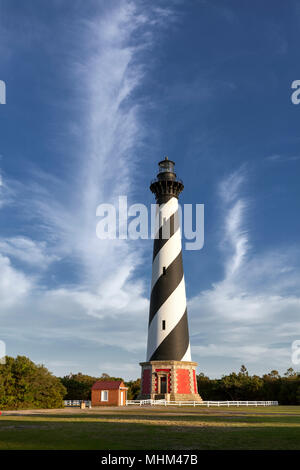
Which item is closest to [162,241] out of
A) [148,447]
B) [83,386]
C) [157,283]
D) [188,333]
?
[157,283]

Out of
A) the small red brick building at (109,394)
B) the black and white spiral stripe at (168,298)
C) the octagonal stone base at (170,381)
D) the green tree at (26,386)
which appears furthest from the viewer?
the black and white spiral stripe at (168,298)

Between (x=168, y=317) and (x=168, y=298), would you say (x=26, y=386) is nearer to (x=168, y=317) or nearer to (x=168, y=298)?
(x=168, y=317)

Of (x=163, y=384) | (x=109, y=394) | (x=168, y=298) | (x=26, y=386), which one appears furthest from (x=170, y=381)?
(x=26, y=386)

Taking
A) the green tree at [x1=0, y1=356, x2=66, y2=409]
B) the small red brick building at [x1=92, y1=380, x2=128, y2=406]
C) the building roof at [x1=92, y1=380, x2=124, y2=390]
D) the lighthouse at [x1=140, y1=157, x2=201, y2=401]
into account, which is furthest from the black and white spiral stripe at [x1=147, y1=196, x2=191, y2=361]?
the green tree at [x1=0, y1=356, x2=66, y2=409]

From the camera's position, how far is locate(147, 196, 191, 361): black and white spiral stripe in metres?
36.9

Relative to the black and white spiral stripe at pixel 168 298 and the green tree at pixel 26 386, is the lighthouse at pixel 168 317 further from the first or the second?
the green tree at pixel 26 386

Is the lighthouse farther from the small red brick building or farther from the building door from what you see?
the small red brick building

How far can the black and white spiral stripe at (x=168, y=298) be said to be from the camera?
36875 millimetres

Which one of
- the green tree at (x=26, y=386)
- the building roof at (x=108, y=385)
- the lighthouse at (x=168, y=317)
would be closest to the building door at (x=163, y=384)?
the lighthouse at (x=168, y=317)

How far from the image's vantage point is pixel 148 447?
365 inches

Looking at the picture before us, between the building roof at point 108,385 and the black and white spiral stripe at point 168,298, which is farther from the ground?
the black and white spiral stripe at point 168,298

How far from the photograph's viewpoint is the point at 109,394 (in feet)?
115
